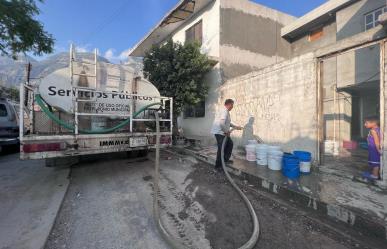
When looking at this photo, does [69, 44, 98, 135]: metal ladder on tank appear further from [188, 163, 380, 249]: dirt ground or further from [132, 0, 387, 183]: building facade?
[132, 0, 387, 183]: building facade

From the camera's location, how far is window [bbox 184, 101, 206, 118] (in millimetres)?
10398

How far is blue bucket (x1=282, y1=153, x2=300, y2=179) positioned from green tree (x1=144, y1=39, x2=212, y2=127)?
5272 millimetres

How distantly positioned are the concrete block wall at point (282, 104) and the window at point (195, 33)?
4284 millimetres

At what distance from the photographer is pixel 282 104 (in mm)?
5801

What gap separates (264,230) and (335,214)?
1.12 metres

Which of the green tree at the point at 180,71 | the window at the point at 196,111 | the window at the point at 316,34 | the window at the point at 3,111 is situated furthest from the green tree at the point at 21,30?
Result: the window at the point at 316,34

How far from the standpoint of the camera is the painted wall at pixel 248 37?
30.5ft

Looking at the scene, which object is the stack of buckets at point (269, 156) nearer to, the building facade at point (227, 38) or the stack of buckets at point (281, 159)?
the stack of buckets at point (281, 159)

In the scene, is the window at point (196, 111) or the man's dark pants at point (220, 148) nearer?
the man's dark pants at point (220, 148)

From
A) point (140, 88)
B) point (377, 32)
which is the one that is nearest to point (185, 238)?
point (140, 88)

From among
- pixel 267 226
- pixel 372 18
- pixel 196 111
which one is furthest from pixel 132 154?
pixel 372 18

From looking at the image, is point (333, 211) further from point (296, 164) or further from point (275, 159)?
point (275, 159)

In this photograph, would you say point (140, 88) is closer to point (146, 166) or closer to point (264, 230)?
point (146, 166)

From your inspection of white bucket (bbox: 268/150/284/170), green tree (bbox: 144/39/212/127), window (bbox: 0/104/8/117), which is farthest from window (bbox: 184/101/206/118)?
window (bbox: 0/104/8/117)
